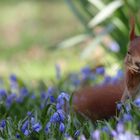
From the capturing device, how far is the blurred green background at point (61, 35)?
4.68 meters

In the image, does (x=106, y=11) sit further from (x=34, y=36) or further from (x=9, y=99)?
(x=34, y=36)

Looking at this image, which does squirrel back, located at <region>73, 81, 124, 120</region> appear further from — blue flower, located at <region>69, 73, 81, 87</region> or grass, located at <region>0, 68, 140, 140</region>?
blue flower, located at <region>69, 73, 81, 87</region>

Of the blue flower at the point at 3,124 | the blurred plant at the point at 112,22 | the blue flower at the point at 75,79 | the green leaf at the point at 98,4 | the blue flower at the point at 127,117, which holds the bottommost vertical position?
the blue flower at the point at 75,79

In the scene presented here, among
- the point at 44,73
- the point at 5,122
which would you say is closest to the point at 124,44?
the point at 44,73

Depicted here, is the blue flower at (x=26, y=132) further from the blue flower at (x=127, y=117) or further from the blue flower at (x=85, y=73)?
the blue flower at (x=85, y=73)

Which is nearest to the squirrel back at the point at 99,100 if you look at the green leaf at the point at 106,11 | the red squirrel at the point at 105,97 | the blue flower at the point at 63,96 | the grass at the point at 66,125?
the red squirrel at the point at 105,97

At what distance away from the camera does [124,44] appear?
4.70 metres

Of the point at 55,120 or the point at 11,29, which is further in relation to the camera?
the point at 11,29

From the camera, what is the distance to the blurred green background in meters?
4.68

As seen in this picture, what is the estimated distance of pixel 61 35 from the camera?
7555mm

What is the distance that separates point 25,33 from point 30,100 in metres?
4.32

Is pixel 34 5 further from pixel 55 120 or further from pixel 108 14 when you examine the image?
pixel 55 120

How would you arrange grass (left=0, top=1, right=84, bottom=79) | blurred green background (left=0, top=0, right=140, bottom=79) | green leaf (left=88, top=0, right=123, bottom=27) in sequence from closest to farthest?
1. green leaf (left=88, top=0, right=123, bottom=27)
2. blurred green background (left=0, top=0, right=140, bottom=79)
3. grass (left=0, top=1, right=84, bottom=79)

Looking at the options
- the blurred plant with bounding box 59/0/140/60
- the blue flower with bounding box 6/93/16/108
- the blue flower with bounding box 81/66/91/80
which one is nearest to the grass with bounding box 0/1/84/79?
the blurred plant with bounding box 59/0/140/60
